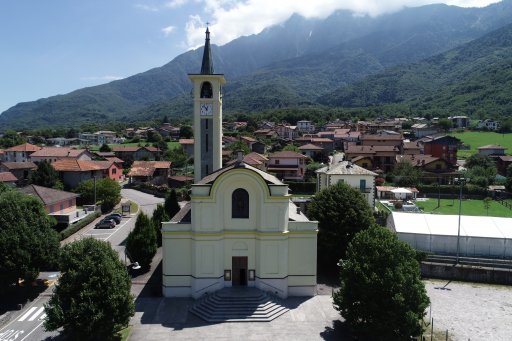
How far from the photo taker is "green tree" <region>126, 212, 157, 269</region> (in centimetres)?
3488

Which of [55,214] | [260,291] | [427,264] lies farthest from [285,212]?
[55,214]

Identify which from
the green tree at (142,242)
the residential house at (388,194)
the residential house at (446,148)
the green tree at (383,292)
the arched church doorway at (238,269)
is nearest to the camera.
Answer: the green tree at (383,292)

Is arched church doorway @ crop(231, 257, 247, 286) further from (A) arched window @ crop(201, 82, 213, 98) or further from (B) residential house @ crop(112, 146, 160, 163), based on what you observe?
(B) residential house @ crop(112, 146, 160, 163)

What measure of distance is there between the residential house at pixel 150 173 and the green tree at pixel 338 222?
4872 cm

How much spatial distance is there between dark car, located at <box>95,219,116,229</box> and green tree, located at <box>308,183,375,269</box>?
2539 cm

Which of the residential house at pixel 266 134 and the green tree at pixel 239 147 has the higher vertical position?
the residential house at pixel 266 134

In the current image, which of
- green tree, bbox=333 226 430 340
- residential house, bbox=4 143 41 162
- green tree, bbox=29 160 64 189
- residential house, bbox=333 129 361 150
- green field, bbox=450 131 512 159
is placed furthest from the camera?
residential house, bbox=333 129 361 150

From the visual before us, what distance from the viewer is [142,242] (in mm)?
34906

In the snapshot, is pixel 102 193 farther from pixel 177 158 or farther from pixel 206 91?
pixel 177 158

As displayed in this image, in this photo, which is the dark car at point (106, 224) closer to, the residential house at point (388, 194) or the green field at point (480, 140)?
the residential house at point (388, 194)

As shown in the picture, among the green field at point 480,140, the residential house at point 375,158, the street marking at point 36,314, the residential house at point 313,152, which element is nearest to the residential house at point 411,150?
the green field at point 480,140

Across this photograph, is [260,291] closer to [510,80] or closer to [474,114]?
[474,114]

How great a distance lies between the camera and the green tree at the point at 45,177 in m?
60.1

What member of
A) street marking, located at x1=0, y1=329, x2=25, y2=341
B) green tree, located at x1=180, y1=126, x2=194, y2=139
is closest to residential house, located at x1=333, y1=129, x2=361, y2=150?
green tree, located at x1=180, y1=126, x2=194, y2=139
